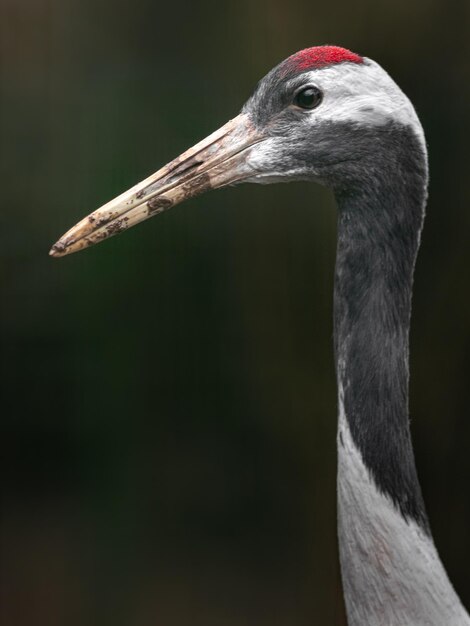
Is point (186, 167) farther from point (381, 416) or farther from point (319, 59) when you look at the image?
point (381, 416)

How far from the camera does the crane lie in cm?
169

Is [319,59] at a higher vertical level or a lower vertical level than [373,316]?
higher

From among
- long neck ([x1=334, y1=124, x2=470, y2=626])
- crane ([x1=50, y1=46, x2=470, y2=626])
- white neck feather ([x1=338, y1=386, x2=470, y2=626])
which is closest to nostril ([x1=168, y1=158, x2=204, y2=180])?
crane ([x1=50, y1=46, x2=470, y2=626])

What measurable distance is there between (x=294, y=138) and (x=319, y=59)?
136mm

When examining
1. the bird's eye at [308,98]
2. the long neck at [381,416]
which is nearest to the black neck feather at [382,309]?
the long neck at [381,416]

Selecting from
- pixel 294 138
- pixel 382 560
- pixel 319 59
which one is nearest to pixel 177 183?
pixel 294 138

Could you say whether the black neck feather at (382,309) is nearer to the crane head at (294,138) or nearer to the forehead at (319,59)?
the crane head at (294,138)

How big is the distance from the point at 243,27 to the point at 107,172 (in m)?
0.55

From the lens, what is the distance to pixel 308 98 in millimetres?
1735

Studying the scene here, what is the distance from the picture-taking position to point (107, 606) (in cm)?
322

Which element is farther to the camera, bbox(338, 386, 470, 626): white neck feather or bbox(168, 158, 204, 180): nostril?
bbox(168, 158, 204, 180): nostril

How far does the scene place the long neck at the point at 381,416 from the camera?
1.69 metres

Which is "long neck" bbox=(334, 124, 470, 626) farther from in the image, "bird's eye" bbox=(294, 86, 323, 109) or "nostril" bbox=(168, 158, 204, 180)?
"nostril" bbox=(168, 158, 204, 180)

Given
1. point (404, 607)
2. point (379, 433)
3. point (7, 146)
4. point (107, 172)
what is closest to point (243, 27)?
point (107, 172)
